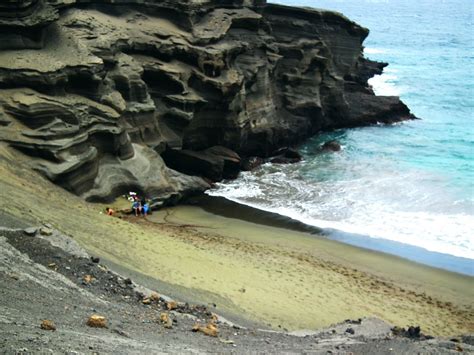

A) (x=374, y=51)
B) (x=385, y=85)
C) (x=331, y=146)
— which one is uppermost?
(x=374, y=51)

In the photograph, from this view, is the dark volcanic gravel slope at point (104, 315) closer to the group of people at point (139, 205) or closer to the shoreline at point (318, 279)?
the shoreline at point (318, 279)

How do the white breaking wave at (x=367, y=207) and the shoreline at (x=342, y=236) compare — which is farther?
the white breaking wave at (x=367, y=207)

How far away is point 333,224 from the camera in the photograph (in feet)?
88.3

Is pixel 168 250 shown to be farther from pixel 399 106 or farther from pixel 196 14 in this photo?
pixel 399 106

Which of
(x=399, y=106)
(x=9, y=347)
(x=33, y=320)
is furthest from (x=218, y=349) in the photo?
(x=399, y=106)

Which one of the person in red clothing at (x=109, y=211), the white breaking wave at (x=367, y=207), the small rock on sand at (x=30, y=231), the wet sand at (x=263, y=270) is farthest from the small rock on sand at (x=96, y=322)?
the white breaking wave at (x=367, y=207)

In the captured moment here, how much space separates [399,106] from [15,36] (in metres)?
33.0

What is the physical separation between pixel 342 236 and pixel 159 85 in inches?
459

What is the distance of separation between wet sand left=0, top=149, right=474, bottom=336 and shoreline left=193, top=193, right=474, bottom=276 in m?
0.63

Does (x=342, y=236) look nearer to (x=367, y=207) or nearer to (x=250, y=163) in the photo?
(x=367, y=207)

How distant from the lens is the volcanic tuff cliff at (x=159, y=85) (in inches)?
931

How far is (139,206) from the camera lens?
1000 inches

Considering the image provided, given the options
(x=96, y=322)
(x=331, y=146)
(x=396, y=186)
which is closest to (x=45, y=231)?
A: (x=96, y=322)

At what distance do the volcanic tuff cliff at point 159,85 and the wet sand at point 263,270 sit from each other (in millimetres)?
2146
